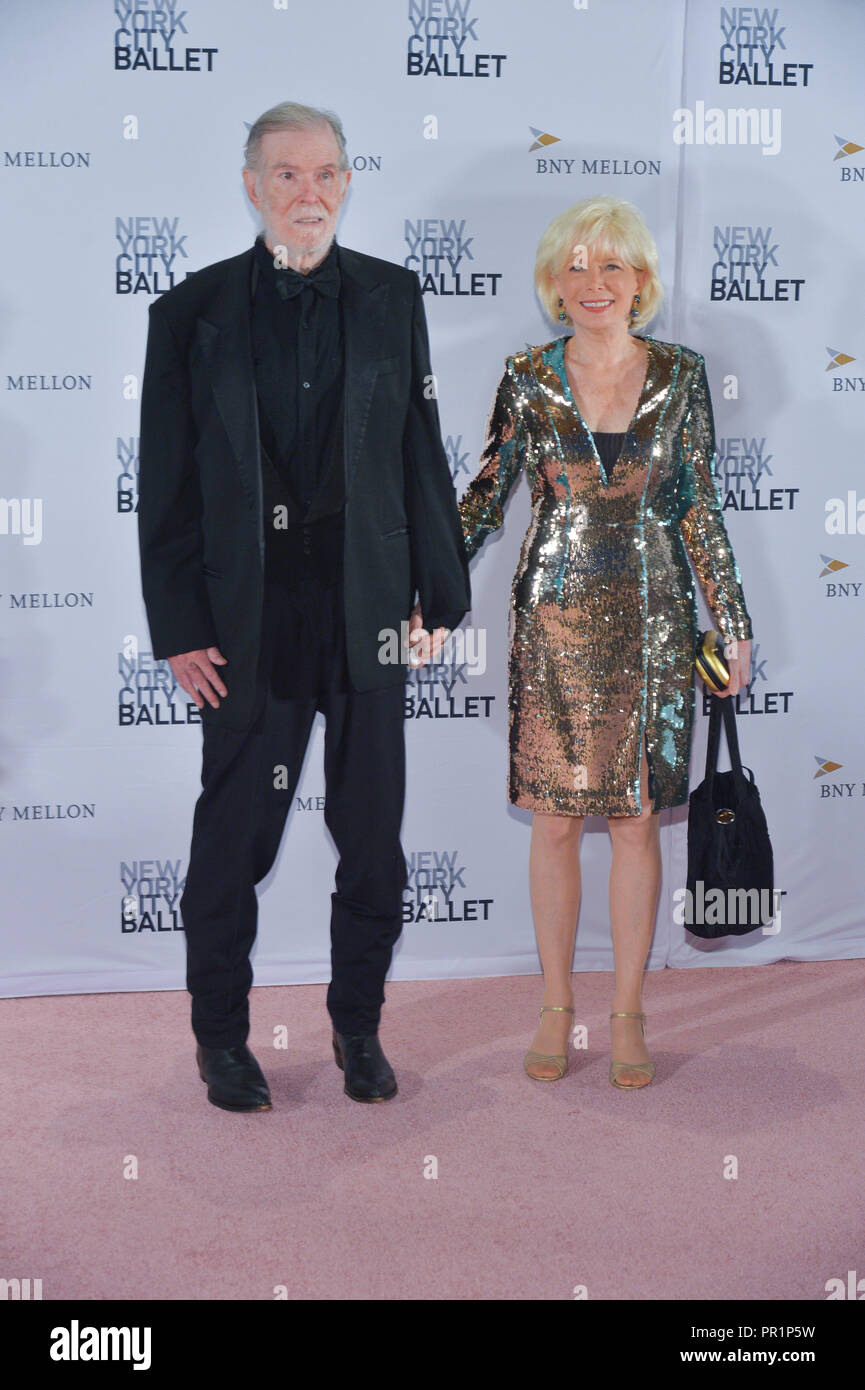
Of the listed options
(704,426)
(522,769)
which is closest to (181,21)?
(704,426)

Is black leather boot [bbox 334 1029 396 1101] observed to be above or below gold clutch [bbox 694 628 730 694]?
below

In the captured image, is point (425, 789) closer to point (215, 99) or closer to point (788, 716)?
point (788, 716)

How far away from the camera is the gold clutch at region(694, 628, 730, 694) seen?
314 centimetres

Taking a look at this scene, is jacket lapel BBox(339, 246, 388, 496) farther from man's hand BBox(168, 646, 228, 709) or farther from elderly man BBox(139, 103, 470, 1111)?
man's hand BBox(168, 646, 228, 709)

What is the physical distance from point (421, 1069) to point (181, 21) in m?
2.73

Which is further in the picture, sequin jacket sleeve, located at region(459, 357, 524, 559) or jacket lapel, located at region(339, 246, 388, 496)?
sequin jacket sleeve, located at region(459, 357, 524, 559)

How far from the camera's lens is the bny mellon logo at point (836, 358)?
12.8ft

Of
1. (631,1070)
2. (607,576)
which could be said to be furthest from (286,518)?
(631,1070)

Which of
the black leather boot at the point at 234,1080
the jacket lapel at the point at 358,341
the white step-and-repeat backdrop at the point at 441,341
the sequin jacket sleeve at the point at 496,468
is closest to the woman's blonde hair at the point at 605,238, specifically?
the sequin jacket sleeve at the point at 496,468

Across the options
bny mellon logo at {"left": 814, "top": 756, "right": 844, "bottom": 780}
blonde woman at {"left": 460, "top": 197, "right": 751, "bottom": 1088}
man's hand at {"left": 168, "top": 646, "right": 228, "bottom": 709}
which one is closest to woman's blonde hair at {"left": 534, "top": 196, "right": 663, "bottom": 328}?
blonde woman at {"left": 460, "top": 197, "right": 751, "bottom": 1088}

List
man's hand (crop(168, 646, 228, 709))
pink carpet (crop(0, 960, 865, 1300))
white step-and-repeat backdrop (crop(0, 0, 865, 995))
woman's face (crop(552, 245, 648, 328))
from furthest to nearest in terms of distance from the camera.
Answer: white step-and-repeat backdrop (crop(0, 0, 865, 995)), woman's face (crop(552, 245, 648, 328)), man's hand (crop(168, 646, 228, 709)), pink carpet (crop(0, 960, 865, 1300))

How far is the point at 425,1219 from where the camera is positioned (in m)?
2.56

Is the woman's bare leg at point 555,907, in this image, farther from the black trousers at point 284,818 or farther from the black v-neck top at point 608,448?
the black v-neck top at point 608,448

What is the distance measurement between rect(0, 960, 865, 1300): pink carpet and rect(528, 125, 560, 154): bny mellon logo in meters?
2.33
